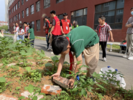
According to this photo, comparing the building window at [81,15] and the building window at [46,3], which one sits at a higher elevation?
the building window at [46,3]

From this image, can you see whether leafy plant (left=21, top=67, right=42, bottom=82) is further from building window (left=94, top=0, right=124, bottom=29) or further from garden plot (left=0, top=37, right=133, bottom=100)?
building window (left=94, top=0, right=124, bottom=29)

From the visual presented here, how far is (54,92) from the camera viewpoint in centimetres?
203

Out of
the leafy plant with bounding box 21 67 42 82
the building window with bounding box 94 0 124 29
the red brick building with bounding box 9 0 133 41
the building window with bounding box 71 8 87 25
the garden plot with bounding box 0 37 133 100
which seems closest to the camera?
the garden plot with bounding box 0 37 133 100

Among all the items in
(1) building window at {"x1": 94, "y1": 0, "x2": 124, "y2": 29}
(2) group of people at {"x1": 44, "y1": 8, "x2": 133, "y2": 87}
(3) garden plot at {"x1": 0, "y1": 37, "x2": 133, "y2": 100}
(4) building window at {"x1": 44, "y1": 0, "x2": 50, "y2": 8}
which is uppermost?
(4) building window at {"x1": 44, "y1": 0, "x2": 50, "y2": 8}

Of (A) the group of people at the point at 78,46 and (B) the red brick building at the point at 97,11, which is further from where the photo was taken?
(B) the red brick building at the point at 97,11

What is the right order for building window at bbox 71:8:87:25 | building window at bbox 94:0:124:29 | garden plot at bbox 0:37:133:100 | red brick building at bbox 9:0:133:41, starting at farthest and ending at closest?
building window at bbox 71:8:87:25
building window at bbox 94:0:124:29
red brick building at bbox 9:0:133:41
garden plot at bbox 0:37:133:100

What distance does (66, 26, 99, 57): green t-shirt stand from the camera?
1.88 meters

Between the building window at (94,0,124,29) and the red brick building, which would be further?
the building window at (94,0,124,29)

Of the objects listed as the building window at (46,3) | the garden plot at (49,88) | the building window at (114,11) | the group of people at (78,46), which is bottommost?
the garden plot at (49,88)

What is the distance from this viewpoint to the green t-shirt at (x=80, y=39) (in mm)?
1878

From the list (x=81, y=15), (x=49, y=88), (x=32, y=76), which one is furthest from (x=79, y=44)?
(x=81, y=15)

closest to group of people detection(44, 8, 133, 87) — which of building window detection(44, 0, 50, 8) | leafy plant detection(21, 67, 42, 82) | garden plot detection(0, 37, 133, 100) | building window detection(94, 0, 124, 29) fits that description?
garden plot detection(0, 37, 133, 100)

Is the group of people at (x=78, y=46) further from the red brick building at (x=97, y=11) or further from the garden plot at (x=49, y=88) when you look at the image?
the red brick building at (x=97, y=11)

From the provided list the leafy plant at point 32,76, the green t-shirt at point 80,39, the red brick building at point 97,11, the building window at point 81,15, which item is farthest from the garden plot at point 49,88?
the building window at point 81,15
